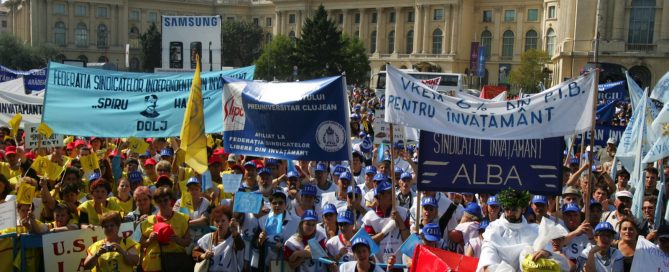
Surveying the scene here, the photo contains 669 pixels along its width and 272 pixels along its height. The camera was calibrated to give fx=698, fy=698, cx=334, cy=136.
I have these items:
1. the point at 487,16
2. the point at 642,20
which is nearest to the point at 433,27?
the point at 487,16

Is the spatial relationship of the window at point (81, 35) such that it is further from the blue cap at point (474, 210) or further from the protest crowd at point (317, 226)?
the blue cap at point (474, 210)

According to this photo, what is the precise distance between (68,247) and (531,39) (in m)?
72.0

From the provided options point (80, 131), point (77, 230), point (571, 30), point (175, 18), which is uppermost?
point (571, 30)

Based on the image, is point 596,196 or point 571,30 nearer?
point 596,196

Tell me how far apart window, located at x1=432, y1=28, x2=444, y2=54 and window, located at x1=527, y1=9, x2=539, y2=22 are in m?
9.41

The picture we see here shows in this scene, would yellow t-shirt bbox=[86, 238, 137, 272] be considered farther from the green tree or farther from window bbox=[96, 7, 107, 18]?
window bbox=[96, 7, 107, 18]

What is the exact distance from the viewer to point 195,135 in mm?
8453

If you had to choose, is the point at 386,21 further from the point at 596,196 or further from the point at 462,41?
the point at 596,196

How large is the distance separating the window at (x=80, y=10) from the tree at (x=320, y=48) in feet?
125

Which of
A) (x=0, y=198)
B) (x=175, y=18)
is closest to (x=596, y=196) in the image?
(x=0, y=198)

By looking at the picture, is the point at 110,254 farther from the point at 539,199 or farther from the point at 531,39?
the point at 531,39

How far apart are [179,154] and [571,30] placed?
48.7 metres

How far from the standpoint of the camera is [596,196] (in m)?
8.38

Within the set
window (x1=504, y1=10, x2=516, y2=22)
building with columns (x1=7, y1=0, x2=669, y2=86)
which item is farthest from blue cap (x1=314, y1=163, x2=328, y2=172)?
window (x1=504, y1=10, x2=516, y2=22)
